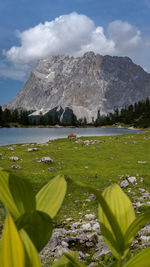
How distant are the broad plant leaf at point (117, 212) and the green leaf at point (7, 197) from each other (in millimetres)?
292

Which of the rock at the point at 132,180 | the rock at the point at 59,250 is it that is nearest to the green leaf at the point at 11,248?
the rock at the point at 59,250

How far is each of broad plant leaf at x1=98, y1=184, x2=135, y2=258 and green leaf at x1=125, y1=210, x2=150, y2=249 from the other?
0.04 metres

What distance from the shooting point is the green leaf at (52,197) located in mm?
651

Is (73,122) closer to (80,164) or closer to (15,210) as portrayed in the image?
(80,164)

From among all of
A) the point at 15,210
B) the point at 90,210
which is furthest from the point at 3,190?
the point at 90,210

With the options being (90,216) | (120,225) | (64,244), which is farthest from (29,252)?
(90,216)

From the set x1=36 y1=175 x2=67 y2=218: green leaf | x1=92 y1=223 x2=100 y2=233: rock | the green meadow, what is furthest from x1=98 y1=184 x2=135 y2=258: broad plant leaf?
the green meadow

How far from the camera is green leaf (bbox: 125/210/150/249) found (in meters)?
0.60

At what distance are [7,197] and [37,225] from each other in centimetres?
13

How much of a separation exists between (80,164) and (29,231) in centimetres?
1691

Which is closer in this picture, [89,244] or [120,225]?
[120,225]

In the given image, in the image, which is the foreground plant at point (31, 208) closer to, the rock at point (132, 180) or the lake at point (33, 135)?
the rock at point (132, 180)

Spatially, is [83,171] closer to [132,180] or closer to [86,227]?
→ [132,180]

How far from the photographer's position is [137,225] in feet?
2.08
